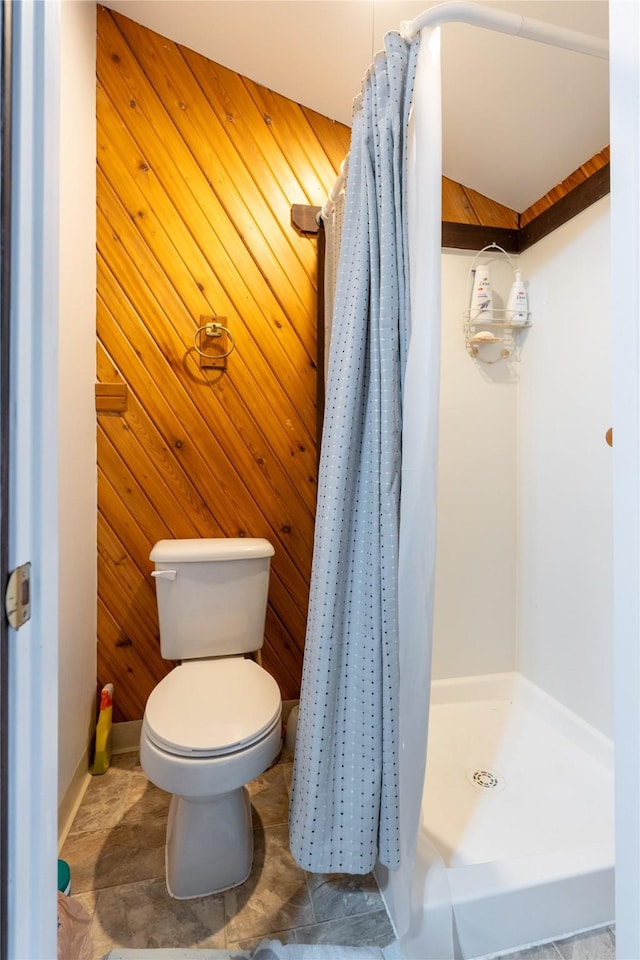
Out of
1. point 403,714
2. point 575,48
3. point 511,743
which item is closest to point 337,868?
point 403,714

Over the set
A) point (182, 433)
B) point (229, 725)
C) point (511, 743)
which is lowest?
point (511, 743)

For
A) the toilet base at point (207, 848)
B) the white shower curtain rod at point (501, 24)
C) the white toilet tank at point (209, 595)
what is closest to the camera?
the white shower curtain rod at point (501, 24)

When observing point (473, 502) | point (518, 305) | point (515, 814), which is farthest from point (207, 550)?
point (518, 305)

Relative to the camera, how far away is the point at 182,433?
1.78 metres

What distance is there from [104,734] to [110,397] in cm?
125

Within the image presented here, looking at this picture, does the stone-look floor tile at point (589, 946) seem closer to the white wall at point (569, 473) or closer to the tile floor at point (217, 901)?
the tile floor at point (217, 901)

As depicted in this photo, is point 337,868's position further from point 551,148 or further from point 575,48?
point 551,148

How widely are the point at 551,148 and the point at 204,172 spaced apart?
4.30 ft

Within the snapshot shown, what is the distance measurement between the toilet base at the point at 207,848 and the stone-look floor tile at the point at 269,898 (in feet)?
0.15

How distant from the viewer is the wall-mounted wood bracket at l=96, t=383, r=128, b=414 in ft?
5.55

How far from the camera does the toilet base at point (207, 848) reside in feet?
3.89

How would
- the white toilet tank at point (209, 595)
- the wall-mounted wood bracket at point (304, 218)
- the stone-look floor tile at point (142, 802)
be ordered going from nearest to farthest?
1. the stone-look floor tile at point (142, 802)
2. the white toilet tank at point (209, 595)
3. the wall-mounted wood bracket at point (304, 218)

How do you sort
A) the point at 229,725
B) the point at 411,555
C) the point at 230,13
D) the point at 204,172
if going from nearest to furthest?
1. the point at 411,555
2. the point at 229,725
3. the point at 230,13
4. the point at 204,172

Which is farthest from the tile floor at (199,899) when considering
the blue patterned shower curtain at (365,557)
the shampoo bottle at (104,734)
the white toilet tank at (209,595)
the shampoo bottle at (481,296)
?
the shampoo bottle at (481,296)
